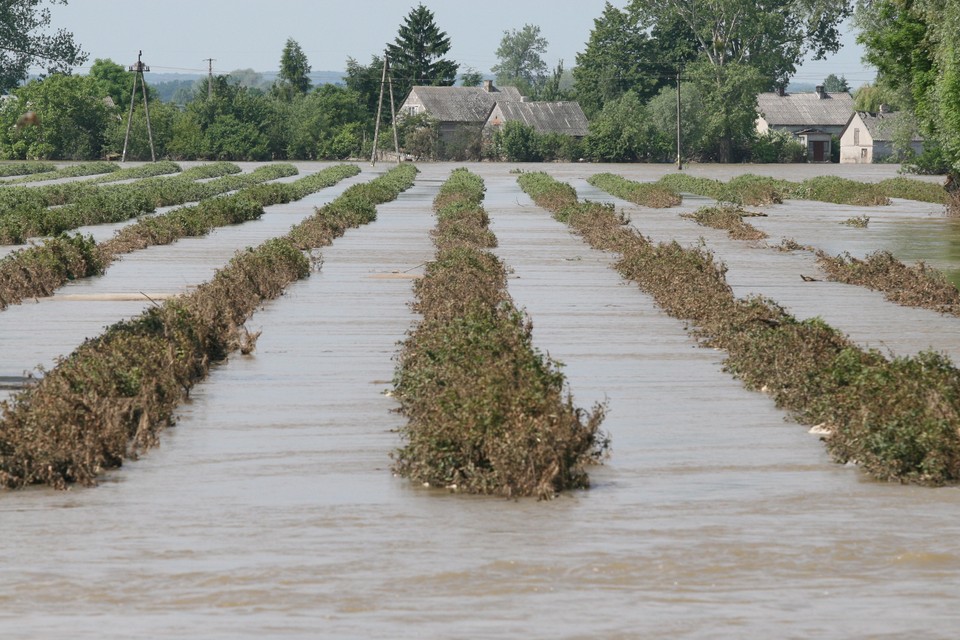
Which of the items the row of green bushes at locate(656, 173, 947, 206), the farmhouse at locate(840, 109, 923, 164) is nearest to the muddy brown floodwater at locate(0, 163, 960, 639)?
the row of green bushes at locate(656, 173, 947, 206)

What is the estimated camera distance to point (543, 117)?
133250mm

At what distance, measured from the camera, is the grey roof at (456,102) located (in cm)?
13438

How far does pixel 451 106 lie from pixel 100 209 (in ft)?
314

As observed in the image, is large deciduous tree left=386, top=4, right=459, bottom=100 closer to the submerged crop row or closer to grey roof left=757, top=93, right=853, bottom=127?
grey roof left=757, top=93, right=853, bottom=127

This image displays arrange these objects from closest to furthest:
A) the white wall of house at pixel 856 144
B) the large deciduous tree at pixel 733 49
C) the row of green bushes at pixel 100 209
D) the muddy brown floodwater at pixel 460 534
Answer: the muddy brown floodwater at pixel 460 534 < the row of green bushes at pixel 100 209 < the large deciduous tree at pixel 733 49 < the white wall of house at pixel 856 144

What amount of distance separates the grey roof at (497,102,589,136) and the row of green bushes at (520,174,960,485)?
11187 cm

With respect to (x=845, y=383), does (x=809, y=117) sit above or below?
above

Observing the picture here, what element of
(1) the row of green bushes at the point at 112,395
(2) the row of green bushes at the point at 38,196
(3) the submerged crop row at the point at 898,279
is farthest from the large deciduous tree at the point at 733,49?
(1) the row of green bushes at the point at 112,395

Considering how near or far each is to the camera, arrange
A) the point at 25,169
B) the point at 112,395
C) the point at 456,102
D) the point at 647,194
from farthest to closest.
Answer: the point at 456,102
the point at 25,169
the point at 647,194
the point at 112,395

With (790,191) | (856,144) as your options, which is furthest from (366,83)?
(790,191)

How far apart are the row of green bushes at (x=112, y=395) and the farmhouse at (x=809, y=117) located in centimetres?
13478

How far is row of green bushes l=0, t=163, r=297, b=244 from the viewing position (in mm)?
34500

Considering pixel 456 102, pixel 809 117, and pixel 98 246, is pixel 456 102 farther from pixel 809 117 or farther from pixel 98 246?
pixel 98 246

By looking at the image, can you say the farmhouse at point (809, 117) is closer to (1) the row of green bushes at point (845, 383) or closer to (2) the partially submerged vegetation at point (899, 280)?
(2) the partially submerged vegetation at point (899, 280)
